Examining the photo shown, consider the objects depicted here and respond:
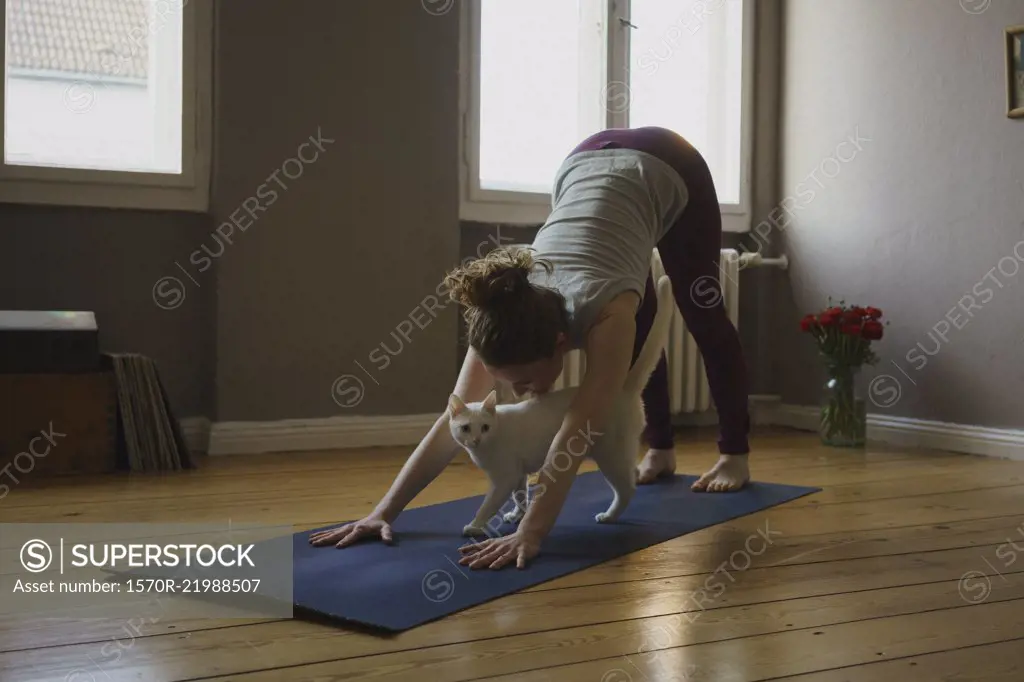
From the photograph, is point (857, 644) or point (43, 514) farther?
point (43, 514)

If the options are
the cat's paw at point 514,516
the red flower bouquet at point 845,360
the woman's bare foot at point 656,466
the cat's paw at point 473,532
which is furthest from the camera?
the red flower bouquet at point 845,360

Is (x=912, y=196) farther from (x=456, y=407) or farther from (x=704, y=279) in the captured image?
(x=456, y=407)

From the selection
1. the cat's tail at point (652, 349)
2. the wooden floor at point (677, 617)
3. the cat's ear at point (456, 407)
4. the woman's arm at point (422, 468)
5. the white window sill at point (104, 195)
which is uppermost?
the white window sill at point (104, 195)

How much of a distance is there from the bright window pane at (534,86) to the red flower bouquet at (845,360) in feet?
3.53

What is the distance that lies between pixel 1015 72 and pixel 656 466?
169 cm

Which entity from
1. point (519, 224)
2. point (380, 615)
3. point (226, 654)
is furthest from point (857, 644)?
point (519, 224)

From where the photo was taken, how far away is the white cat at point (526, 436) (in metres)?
1.92

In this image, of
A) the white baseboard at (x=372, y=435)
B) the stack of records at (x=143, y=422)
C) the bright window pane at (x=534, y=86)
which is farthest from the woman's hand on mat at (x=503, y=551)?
the bright window pane at (x=534, y=86)

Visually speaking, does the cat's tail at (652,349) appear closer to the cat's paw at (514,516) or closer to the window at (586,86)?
the cat's paw at (514,516)

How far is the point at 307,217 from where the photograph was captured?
3.25 meters

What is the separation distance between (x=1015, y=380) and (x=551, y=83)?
1820 millimetres

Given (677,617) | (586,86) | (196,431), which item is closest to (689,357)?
(586,86)

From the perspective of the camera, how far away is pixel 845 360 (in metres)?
3.50

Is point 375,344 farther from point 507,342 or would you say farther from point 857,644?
point 857,644
